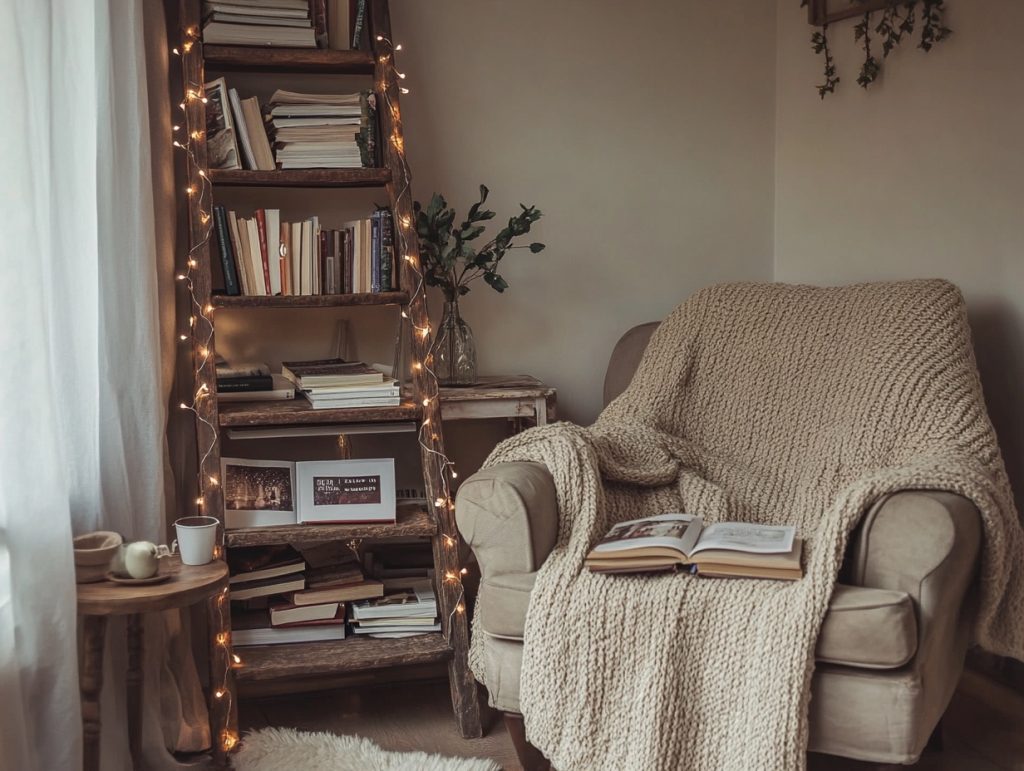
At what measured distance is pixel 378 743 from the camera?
2.31 metres

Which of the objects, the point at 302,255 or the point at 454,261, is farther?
the point at 454,261

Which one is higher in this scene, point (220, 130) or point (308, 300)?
point (220, 130)

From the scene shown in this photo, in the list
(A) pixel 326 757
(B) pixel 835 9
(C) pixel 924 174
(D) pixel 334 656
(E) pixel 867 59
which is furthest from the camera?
(B) pixel 835 9

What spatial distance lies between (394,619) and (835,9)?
2032 millimetres

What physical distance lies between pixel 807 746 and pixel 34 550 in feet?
4.30

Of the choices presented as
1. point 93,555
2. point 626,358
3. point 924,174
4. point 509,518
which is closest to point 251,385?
point 93,555

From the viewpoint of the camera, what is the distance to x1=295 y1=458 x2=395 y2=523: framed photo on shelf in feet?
7.87

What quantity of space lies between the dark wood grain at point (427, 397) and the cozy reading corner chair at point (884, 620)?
0.39m

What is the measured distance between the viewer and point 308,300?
8.07 feet

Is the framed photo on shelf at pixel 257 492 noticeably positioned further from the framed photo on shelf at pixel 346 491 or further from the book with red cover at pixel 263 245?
the book with red cover at pixel 263 245

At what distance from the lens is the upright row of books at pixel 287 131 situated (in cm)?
247

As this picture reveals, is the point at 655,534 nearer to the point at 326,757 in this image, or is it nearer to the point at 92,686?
the point at 326,757

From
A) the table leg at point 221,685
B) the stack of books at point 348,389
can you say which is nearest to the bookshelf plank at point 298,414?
the stack of books at point 348,389

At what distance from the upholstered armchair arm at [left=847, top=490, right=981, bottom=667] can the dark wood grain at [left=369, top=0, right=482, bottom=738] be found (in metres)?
0.92
